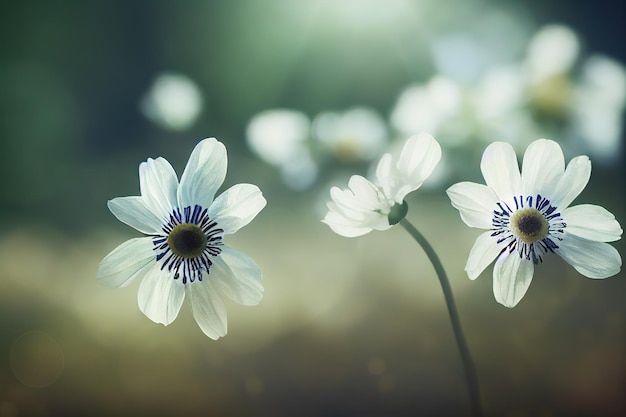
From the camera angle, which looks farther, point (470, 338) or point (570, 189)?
point (470, 338)

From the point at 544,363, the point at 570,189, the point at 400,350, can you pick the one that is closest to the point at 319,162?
the point at 400,350

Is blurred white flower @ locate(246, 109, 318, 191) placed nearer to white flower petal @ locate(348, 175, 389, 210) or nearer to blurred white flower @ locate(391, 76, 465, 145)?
blurred white flower @ locate(391, 76, 465, 145)

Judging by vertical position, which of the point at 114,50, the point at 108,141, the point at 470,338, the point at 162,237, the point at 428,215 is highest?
the point at 114,50

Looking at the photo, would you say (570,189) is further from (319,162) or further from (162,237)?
(319,162)

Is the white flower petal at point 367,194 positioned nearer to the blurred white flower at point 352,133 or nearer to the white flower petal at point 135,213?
the white flower petal at point 135,213

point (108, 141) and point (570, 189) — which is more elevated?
point (108, 141)
